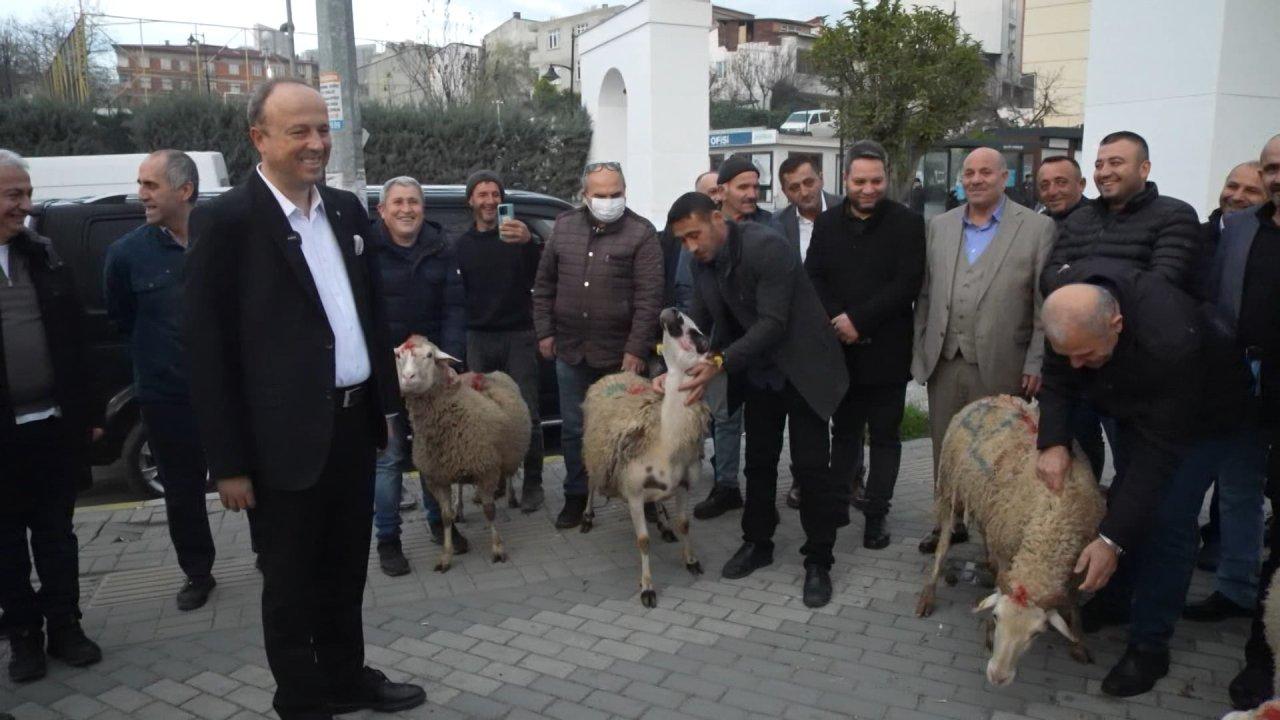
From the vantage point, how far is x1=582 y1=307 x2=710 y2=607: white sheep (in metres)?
4.56

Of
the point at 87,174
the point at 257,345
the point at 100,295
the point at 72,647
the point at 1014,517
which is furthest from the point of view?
the point at 87,174

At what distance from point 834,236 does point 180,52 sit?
69586mm

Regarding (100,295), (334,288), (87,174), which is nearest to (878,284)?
(334,288)

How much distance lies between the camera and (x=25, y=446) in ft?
12.7

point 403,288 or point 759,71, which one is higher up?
point 759,71

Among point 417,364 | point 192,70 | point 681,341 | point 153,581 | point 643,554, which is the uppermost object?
point 192,70

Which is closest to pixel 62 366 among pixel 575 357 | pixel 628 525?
pixel 575 357

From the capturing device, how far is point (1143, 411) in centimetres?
333

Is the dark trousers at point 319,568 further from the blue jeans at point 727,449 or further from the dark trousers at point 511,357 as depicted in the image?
the blue jeans at point 727,449

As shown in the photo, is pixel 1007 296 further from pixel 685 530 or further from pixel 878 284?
pixel 685 530

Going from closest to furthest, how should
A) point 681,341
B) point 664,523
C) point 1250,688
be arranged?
point 1250,688, point 681,341, point 664,523

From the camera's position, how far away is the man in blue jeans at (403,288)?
5070mm

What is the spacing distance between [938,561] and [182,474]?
12.9 ft

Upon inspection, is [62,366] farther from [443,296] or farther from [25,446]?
[443,296]
